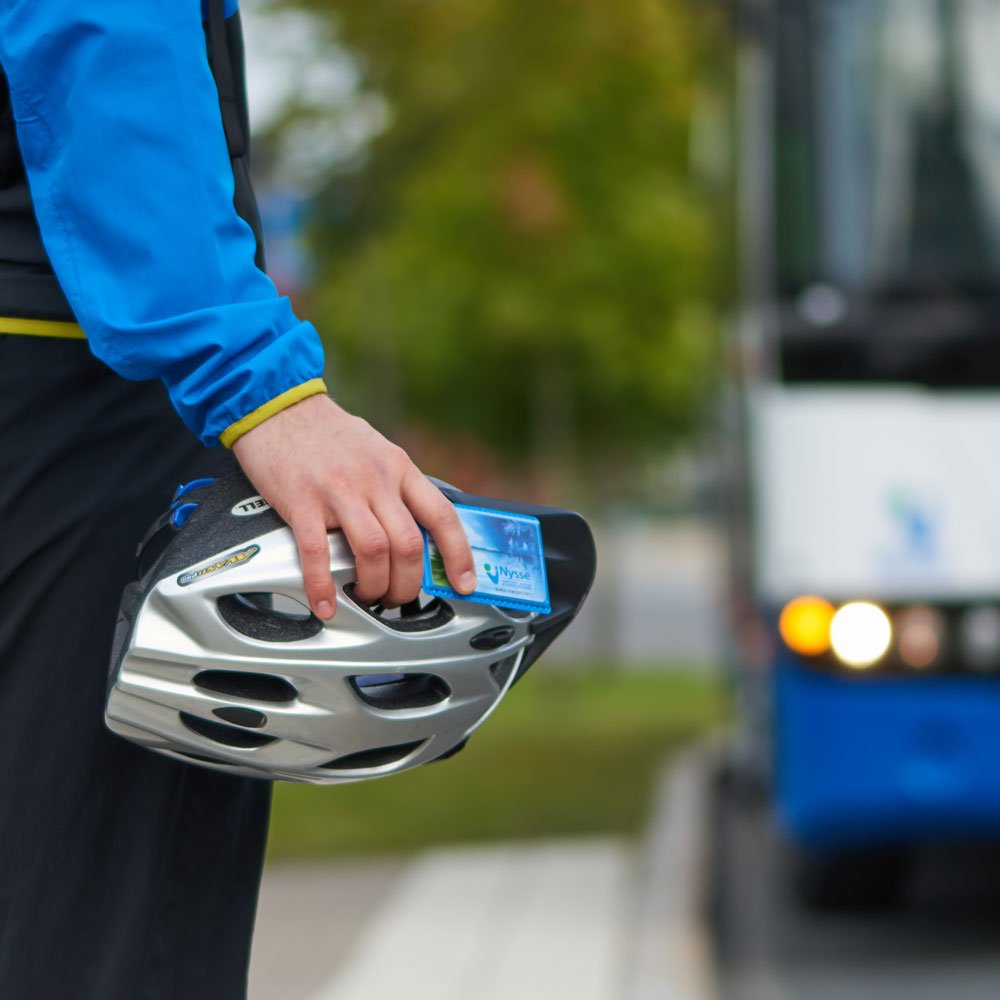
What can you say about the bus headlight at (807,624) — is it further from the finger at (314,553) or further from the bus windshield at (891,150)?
the finger at (314,553)

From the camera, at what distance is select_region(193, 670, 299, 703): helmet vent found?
163cm

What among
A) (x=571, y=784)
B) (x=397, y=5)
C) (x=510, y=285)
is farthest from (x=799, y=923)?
(x=510, y=285)

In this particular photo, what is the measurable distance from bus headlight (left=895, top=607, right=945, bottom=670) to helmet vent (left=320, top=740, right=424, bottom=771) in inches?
136

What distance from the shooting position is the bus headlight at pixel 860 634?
16.4 ft

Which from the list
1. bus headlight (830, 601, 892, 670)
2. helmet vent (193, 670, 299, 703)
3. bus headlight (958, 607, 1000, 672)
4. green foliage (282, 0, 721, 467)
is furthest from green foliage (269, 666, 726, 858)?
helmet vent (193, 670, 299, 703)

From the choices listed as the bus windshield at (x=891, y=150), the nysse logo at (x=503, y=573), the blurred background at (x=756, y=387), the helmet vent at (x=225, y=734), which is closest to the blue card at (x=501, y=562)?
the nysse logo at (x=503, y=573)

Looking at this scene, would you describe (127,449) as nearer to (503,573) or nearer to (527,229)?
(503,573)

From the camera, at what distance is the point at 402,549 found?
1.56m

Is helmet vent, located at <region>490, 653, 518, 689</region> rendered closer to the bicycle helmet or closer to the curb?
the bicycle helmet

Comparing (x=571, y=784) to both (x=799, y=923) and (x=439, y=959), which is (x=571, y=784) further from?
(x=439, y=959)

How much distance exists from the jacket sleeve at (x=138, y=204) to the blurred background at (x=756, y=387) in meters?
3.54

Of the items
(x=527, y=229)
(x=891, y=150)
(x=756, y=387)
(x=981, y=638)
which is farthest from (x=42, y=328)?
(x=527, y=229)

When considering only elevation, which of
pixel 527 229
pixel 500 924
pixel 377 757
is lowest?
pixel 500 924

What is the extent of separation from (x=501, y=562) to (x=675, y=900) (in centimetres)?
441
